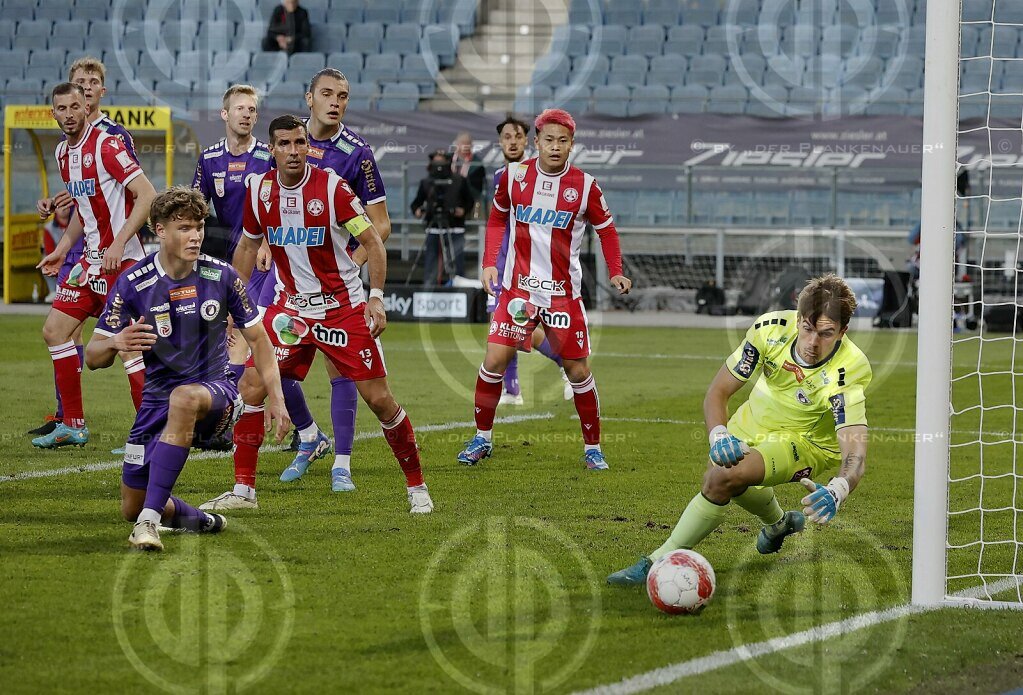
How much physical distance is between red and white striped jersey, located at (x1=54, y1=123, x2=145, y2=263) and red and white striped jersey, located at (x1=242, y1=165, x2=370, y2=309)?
198 cm

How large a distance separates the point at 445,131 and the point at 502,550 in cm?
1549

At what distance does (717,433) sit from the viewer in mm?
5012

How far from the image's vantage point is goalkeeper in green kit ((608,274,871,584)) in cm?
508

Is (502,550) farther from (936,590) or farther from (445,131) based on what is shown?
(445,131)

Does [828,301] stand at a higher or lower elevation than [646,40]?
lower

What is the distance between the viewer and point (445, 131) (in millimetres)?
20547

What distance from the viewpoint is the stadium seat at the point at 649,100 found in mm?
22828

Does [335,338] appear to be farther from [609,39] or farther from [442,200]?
[609,39]

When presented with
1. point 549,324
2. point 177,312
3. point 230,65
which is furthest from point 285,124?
point 230,65

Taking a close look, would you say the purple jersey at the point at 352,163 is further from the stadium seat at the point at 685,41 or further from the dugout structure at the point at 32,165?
the stadium seat at the point at 685,41

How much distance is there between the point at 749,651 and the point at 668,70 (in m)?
20.7

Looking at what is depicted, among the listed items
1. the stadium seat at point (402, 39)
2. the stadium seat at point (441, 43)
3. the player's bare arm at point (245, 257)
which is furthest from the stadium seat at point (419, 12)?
the player's bare arm at point (245, 257)

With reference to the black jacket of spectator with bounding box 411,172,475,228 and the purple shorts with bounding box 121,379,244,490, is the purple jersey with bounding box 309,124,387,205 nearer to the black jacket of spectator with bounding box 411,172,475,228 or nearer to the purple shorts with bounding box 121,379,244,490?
the purple shorts with bounding box 121,379,244,490

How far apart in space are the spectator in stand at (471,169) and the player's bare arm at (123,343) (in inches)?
516
